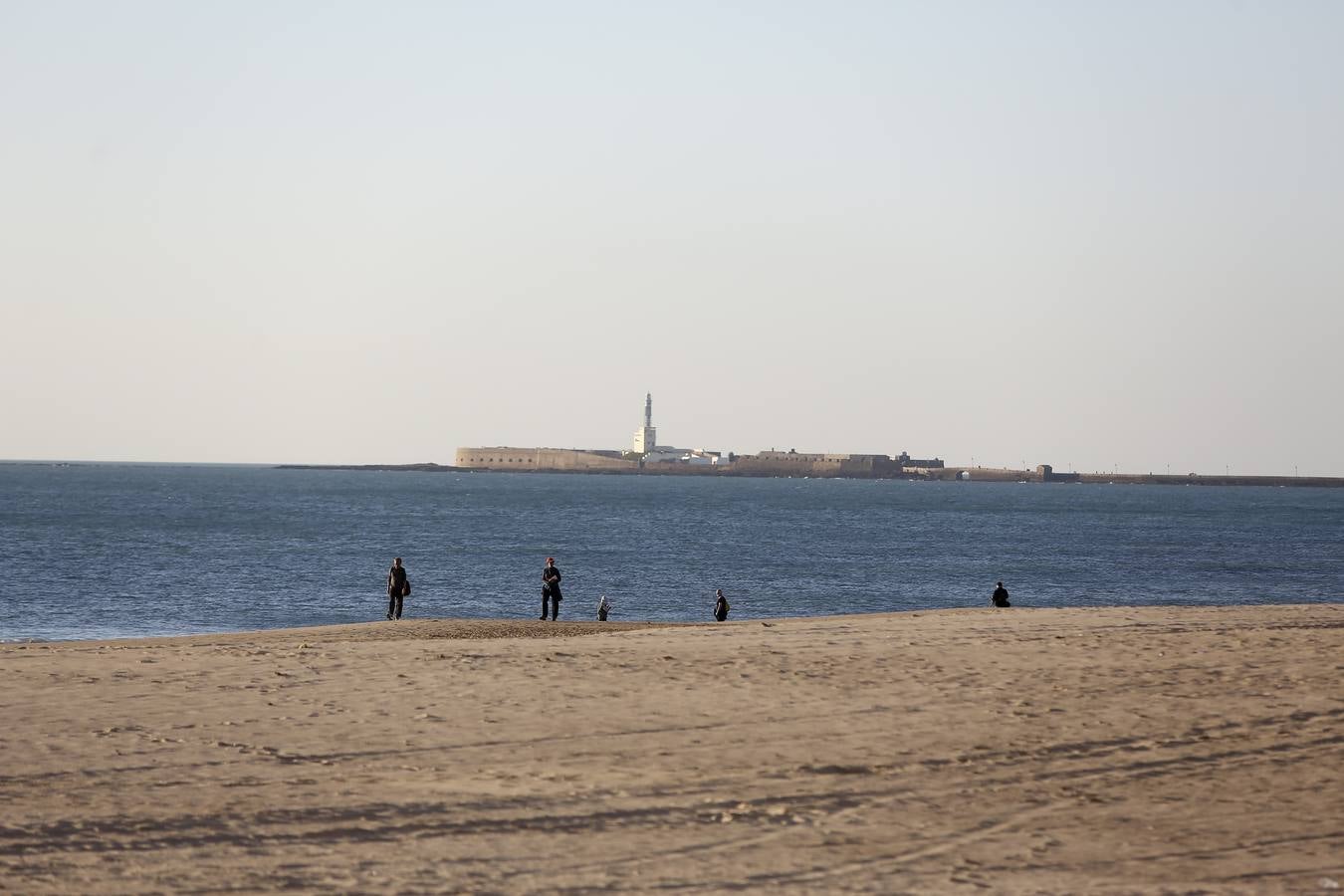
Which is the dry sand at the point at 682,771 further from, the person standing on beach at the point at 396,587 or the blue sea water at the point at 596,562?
Result: the blue sea water at the point at 596,562

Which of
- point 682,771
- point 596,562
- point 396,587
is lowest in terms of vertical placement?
point 596,562

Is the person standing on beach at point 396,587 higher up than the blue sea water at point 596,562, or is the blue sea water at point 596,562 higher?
the person standing on beach at point 396,587

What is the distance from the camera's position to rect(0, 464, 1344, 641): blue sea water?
4466 cm

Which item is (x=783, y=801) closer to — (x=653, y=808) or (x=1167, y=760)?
(x=653, y=808)

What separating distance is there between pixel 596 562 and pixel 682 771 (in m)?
53.0

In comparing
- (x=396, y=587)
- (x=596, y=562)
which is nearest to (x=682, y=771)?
(x=396, y=587)

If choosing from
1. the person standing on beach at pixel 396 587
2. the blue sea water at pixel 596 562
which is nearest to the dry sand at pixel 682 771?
the person standing on beach at pixel 396 587

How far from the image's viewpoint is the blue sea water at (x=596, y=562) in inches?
1758

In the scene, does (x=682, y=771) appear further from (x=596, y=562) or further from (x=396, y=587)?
(x=596, y=562)

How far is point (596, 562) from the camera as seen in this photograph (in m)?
64.8

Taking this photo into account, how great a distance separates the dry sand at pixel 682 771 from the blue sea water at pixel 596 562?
2263 centimetres

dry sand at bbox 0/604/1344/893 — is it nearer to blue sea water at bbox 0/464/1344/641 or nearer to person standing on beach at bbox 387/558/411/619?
person standing on beach at bbox 387/558/411/619

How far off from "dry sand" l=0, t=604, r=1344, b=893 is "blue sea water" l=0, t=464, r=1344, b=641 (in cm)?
2263

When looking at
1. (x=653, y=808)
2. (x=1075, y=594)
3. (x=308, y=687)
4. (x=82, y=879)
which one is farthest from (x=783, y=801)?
(x=1075, y=594)
